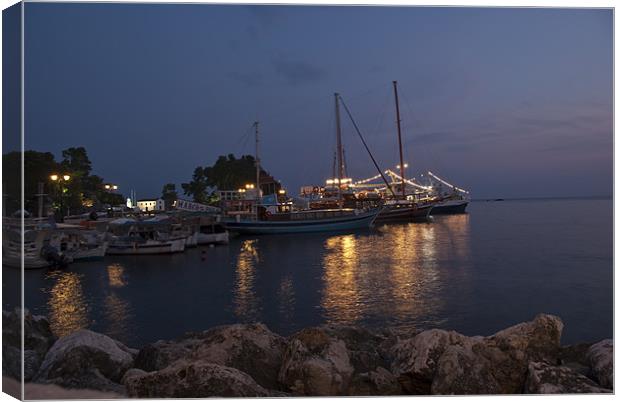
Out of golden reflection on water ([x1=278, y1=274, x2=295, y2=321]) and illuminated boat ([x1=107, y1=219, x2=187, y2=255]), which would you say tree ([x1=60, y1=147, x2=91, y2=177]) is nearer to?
illuminated boat ([x1=107, y1=219, x2=187, y2=255])

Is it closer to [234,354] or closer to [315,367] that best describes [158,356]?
[234,354]

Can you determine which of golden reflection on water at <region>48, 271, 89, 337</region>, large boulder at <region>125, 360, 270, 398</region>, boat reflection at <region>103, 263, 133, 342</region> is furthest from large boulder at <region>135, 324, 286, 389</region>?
golden reflection on water at <region>48, 271, 89, 337</region>

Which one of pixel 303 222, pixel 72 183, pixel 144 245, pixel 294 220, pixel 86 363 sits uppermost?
pixel 72 183

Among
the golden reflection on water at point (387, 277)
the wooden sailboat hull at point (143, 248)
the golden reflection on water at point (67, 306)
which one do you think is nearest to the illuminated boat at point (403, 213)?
the golden reflection on water at point (387, 277)

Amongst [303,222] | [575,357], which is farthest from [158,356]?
[303,222]

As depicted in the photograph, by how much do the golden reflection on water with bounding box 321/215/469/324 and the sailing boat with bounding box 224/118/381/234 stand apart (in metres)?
6.05

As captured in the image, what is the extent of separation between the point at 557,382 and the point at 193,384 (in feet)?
9.19

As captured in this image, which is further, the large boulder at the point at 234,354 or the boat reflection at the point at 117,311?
the boat reflection at the point at 117,311

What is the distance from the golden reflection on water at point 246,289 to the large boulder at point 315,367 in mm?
3888

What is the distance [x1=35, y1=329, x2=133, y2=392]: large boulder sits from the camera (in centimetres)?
365

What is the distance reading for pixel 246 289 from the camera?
10531mm

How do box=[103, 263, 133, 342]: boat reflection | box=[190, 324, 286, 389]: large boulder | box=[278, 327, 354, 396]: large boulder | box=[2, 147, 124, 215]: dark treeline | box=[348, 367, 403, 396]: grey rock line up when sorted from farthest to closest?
box=[2, 147, 124, 215]: dark treeline → box=[103, 263, 133, 342]: boat reflection → box=[190, 324, 286, 389]: large boulder → box=[348, 367, 403, 396]: grey rock → box=[278, 327, 354, 396]: large boulder

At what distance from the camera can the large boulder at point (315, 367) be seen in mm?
3746

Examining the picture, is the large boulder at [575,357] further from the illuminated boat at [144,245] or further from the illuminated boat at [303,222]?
the illuminated boat at [303,222]
